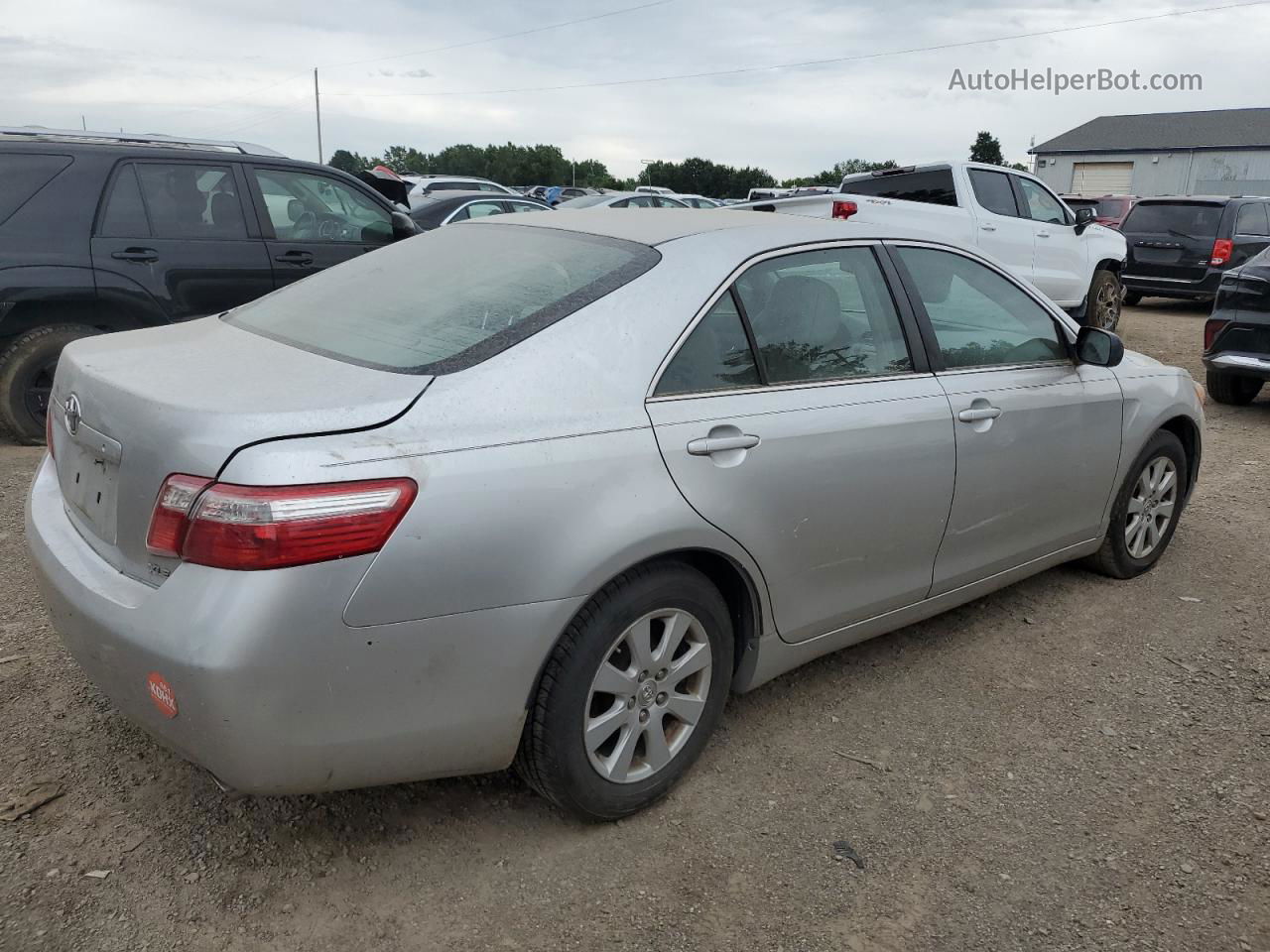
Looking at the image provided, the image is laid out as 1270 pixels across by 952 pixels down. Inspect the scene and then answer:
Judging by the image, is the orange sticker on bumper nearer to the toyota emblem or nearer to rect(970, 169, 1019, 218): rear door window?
the toyota emblem

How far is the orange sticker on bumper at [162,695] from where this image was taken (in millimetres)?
2104

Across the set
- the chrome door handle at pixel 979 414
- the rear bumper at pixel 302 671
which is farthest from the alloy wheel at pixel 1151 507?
the rear bumper at pixel 302 671

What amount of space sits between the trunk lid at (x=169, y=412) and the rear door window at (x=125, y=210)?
3611mm

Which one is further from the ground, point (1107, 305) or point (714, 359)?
point (714, 359)

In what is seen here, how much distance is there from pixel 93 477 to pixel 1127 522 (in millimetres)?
3926

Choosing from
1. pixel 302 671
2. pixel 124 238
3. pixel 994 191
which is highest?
pixel 994 191

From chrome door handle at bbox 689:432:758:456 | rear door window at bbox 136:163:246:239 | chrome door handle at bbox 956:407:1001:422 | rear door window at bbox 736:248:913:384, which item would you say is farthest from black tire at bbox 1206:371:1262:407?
rear door window at bbox 136:163:246:239

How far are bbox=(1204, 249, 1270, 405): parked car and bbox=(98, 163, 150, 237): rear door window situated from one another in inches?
299

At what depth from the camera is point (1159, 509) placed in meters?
4.48

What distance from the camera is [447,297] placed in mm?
2797

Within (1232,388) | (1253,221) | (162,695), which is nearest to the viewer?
(162,695)

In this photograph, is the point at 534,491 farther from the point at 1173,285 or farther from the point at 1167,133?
the point at 1167,133

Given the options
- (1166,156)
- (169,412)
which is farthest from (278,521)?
(1166,156)

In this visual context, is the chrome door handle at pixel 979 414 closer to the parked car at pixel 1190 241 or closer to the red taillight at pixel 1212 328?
the red taillight at pixel 1212 328
